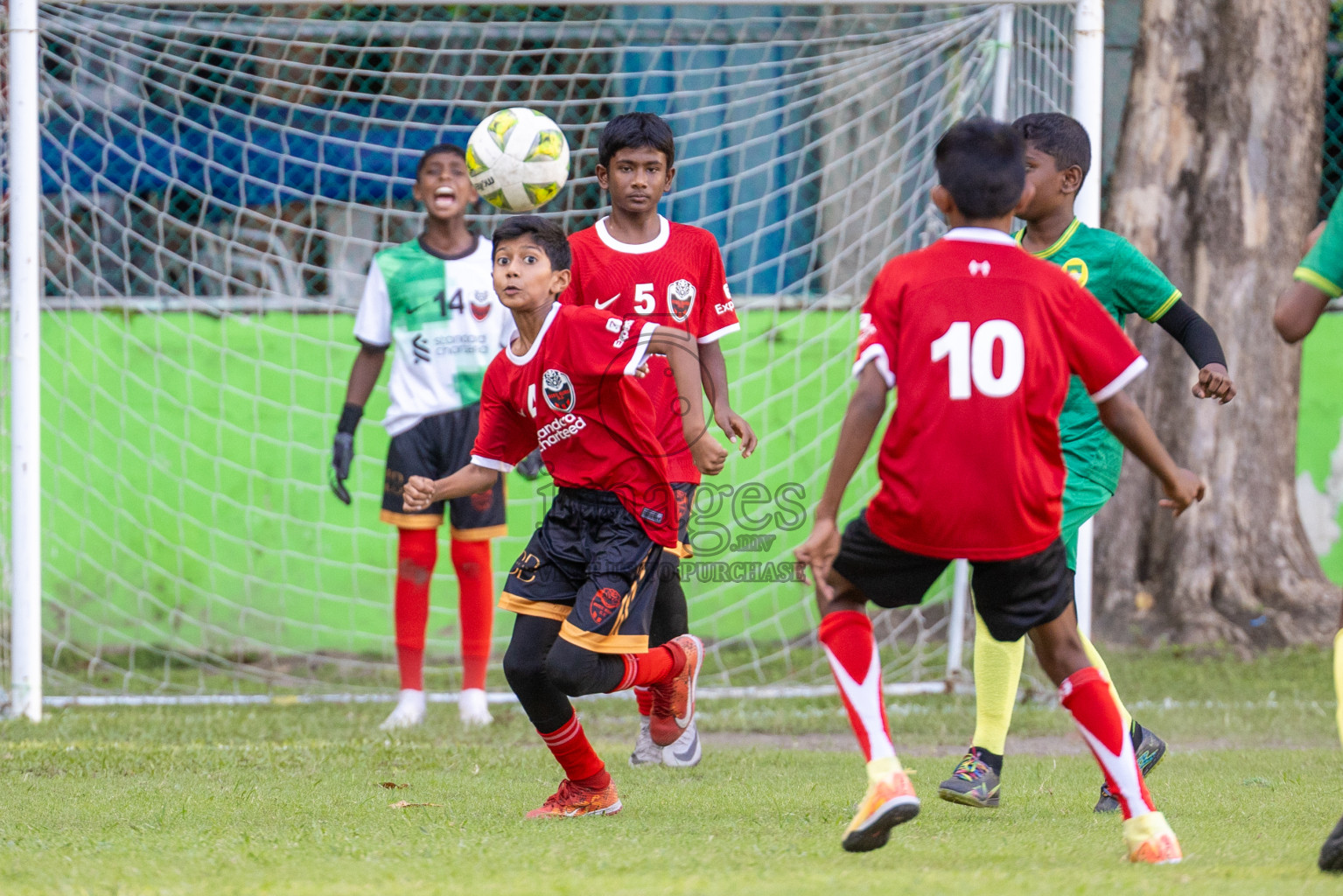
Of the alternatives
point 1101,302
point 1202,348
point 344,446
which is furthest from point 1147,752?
point 344,446

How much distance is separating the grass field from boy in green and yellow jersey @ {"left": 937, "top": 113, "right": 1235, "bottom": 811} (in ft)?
1.04

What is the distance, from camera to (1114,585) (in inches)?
296

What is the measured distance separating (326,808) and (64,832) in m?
0.62

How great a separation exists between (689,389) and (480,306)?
168 centimetres

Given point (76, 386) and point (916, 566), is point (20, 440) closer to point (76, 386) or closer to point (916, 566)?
point (76, 386)

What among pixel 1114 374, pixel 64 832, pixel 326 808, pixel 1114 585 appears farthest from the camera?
pixel 1114 585

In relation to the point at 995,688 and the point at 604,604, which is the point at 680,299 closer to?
the point at 604,604

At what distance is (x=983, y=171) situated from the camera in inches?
111

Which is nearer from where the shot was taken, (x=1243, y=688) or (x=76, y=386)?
(x=1243, y=688)

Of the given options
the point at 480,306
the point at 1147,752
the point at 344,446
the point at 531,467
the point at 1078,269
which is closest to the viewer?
the point at 1147,752

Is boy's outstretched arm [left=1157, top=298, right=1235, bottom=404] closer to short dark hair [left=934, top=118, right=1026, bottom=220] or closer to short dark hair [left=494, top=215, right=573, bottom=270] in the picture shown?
short dark hair [left=934, top=118, right=1026, bottom=220]

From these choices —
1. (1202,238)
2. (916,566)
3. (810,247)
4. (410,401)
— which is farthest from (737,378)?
(916,566)

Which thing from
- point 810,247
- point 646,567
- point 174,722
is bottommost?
point 174,722

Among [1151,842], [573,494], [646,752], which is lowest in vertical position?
[646,752]
